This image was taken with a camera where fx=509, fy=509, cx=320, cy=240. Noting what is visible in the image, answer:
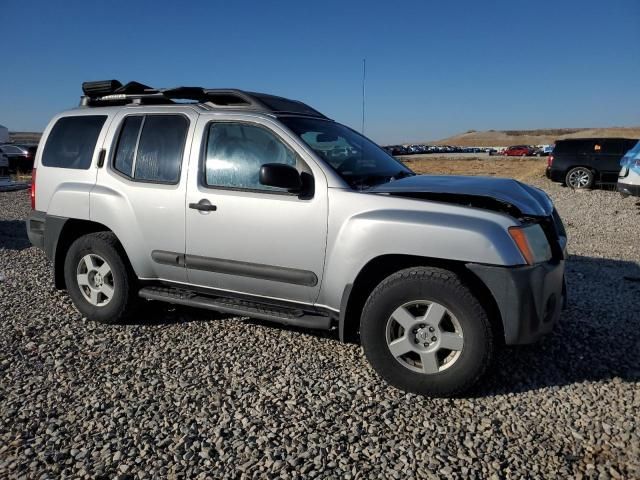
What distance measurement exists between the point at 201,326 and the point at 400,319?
78.0 inches

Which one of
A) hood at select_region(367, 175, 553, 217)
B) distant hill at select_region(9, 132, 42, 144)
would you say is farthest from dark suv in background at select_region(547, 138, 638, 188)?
distant hill at select_region(9, 132, 42, 144)

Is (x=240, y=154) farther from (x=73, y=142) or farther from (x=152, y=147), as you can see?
(x=73, y=142)

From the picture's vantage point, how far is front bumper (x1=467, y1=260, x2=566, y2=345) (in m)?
2.99

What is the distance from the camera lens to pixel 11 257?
7148mm

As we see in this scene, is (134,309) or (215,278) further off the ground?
(215,278)

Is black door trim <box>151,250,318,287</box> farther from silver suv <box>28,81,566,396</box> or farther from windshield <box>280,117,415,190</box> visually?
windshield <box>280,117,415,190</box>

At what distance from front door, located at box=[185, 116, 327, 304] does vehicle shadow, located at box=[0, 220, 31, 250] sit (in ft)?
17.5

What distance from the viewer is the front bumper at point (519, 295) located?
9.82 feet

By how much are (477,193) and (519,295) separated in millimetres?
688

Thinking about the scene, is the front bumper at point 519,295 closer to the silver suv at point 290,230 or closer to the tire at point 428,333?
the silver suv at point 290,230

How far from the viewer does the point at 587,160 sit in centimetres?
1545

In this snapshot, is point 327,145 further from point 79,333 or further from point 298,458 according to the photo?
point 79,333

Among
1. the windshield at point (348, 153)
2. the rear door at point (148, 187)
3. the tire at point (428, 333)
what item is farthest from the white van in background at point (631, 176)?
the rear door at point (148, 187)

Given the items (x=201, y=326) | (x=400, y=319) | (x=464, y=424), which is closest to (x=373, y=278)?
(x=400, y=319)
